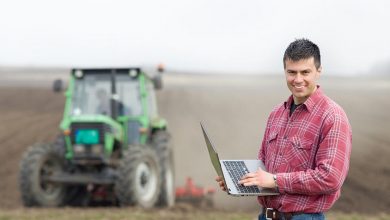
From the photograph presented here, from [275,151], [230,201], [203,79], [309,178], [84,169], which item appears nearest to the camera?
[309,178]

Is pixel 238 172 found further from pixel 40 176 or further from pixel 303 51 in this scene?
pixel 40 176

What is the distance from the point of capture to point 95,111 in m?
10.2

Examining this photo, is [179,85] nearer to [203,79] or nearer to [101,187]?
[203,79]

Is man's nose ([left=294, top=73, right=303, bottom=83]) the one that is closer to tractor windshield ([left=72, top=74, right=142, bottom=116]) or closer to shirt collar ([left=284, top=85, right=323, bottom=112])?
shirt collar ([left=284, top=85, right=323, bottom=112])

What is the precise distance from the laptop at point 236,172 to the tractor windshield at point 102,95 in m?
7.22

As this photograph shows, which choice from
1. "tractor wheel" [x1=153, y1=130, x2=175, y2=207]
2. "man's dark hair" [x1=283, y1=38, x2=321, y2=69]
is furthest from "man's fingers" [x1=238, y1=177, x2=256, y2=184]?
"tractor wheel" [x1=153, y1=130, x2=175, y2=207]

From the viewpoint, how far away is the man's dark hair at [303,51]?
2.96 metres

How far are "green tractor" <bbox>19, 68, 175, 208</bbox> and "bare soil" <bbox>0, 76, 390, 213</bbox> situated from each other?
4.40 ft

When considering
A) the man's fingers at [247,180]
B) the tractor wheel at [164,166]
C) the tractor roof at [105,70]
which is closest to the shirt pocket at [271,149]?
the man's fingers at [247,180]

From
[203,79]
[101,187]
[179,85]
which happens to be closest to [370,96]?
[179,85]

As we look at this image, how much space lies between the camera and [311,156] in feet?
9.75

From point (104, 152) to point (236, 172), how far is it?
695cm

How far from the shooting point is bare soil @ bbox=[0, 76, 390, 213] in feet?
41.9

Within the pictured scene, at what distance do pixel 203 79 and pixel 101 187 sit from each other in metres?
36.6
